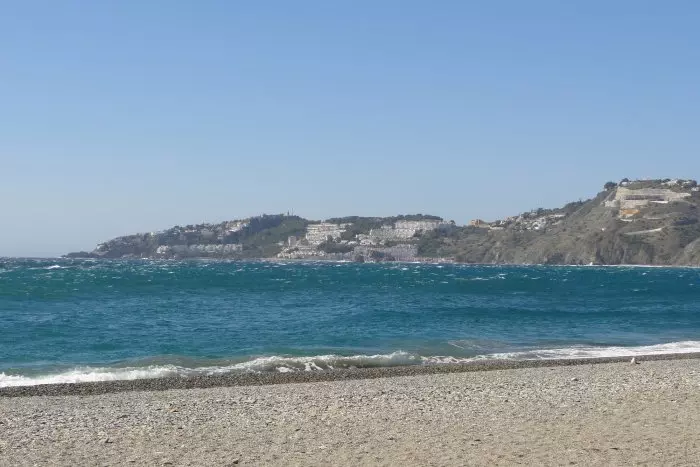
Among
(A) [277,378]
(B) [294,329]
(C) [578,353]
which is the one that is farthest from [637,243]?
(A) [277,378]

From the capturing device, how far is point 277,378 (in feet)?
69.1

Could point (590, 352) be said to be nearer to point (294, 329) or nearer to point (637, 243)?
point (294, 329)

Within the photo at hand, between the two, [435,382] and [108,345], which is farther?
[108,345]

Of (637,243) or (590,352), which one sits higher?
(637,243)

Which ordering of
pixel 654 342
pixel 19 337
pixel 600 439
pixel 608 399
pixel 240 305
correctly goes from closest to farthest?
pixel 600 439 < pixel 608 399 < pixel 19 337 < pixel 654 342 < pixel 240 305

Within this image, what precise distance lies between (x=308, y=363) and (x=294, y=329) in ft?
40.6

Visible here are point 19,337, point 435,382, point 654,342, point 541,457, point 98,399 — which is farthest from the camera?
point 654,342

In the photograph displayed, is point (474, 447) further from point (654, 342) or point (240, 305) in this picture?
point (240, 305)

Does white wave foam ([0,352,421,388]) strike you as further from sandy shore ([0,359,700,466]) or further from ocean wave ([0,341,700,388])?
sandy shore ([0,359,700,466])

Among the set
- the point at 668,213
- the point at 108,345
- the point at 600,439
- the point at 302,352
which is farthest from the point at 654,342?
the point at 668,213

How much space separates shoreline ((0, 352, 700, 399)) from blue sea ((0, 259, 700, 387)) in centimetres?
173

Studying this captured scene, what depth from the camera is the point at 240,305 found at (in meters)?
51.4

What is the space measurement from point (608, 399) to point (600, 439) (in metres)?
3.67

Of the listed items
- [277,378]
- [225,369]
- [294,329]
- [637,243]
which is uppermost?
[637,243]
